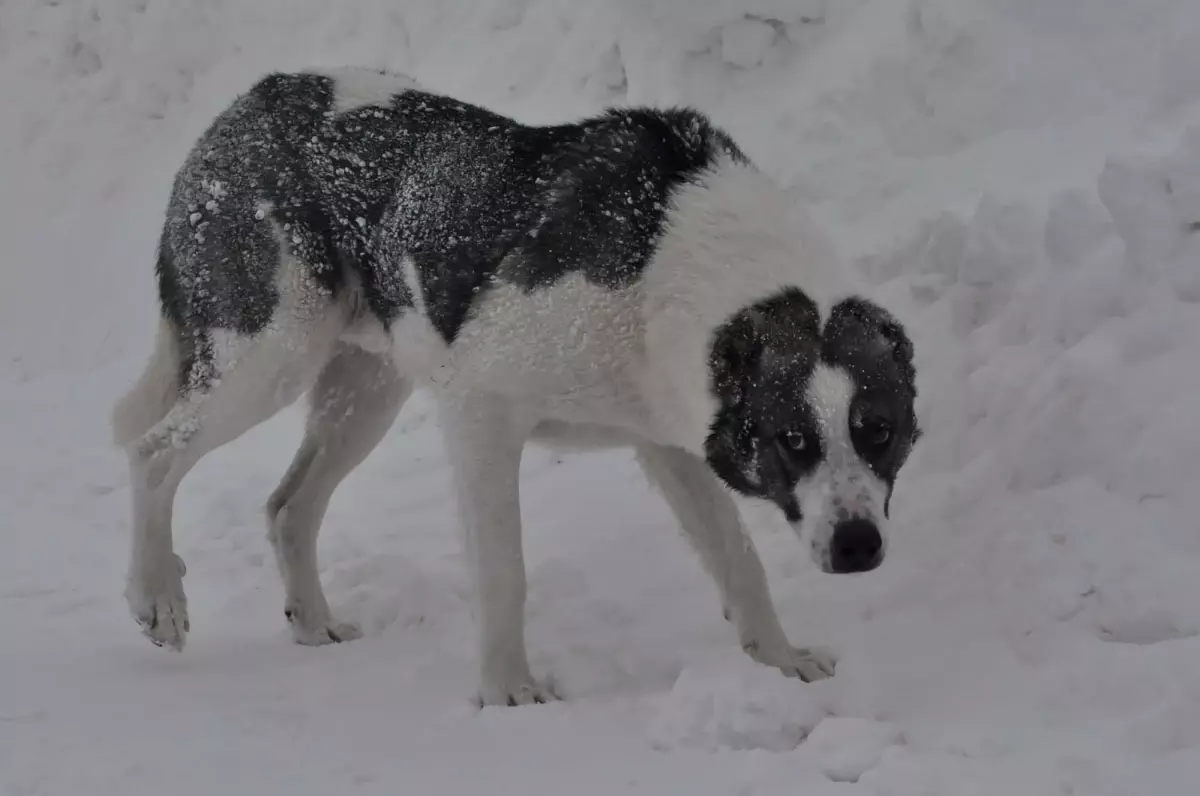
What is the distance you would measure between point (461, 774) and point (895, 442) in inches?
52.6

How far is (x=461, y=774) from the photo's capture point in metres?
2.87

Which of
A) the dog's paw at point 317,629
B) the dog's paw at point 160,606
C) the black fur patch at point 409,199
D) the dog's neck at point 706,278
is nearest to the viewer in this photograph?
the dog's neck at point 706,278

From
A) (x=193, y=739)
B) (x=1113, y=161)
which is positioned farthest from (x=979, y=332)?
(x=193, y=739)

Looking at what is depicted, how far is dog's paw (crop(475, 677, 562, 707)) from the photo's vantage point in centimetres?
333

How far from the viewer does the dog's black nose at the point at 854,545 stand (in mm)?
2807

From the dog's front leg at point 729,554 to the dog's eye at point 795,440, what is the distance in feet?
2.29

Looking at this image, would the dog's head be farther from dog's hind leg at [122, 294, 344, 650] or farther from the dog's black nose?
dog's hind leg at [122, 294, 344, 650]

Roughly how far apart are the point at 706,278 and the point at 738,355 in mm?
274

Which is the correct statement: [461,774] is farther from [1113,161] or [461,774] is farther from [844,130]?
[844,130]

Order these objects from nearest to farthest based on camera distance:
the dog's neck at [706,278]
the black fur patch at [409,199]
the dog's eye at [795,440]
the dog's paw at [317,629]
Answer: the dog's eye at [795,440]
the dog's neck at [706,278]
the black fur patch at [409,199]
the dog's paw at [317,629]

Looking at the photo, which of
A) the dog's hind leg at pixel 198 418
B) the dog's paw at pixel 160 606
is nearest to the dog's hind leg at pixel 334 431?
the dog's hind leg at pixel 198 418

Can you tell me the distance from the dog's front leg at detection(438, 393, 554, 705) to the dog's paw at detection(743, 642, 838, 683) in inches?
23.9

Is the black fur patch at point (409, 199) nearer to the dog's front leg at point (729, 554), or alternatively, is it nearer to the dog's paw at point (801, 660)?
the dog's front leg at point (729, 554)

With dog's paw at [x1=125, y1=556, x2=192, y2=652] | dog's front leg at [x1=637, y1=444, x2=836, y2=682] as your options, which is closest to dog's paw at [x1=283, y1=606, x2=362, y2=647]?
dog's paw at [x1=125, y1=556, x2=192, y2=652]
